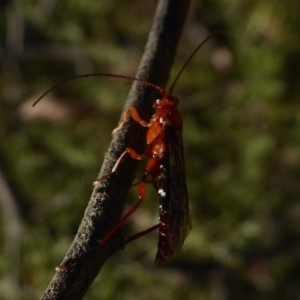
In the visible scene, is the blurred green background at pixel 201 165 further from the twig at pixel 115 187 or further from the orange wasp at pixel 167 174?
the twig at pixel 115 187

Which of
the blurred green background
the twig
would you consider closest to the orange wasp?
the twig

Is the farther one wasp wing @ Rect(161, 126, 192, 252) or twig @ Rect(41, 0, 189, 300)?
wasp wing @ Rect(161, 126, 192, 252)

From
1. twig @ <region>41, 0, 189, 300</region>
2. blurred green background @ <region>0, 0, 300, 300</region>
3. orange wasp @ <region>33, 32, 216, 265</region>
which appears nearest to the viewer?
twig @ <region>41, 0, 189, 300</region>

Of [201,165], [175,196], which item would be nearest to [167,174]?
[175,196]

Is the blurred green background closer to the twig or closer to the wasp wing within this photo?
the wasp wing

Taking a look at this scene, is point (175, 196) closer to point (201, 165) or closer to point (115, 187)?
point (115, 187)

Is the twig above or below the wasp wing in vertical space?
above

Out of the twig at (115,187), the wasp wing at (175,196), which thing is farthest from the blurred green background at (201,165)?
the twig at (115,187)

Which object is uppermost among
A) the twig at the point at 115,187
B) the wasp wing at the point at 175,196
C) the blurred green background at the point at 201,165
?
the twig at the point at 115,187
